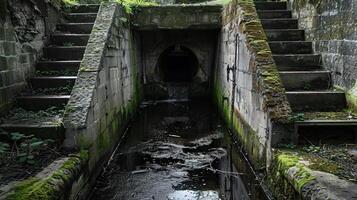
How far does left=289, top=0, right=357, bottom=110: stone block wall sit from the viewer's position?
5.86 metres

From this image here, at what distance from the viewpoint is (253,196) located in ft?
17.0

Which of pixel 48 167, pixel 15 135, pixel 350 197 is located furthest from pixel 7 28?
pixel 350 197

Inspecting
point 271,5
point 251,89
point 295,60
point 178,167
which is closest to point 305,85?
point 295,60

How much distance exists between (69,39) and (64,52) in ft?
1.68

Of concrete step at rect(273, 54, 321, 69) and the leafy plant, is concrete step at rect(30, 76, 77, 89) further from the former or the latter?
the leafy plant

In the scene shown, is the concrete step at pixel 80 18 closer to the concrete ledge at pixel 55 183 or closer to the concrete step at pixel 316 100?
the concrete ledge at pixel 55 183

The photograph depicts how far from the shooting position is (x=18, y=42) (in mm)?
6273

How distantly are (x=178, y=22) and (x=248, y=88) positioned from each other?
4.68 m

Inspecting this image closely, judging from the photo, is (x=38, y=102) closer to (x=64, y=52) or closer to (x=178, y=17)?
(x=64, y=52)

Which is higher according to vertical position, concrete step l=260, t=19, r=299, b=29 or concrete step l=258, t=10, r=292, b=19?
concrete step l=258, t=10, r=292, b=19

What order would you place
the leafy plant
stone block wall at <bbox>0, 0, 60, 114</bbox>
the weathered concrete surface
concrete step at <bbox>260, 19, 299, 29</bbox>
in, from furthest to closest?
the weathered concrete surface → concrete step at <bbox>260, 19, 299, 29</bbox> → stone block wall at <bbox>0, 0, 60, 114</bbox> → the leafy plant

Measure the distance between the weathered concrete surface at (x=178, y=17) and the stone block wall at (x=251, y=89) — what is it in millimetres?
877

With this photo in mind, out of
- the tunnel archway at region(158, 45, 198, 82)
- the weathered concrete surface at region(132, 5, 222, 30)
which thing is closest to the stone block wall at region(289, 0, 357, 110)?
the weathered concrete surface at region(132, 5, 222, 30)

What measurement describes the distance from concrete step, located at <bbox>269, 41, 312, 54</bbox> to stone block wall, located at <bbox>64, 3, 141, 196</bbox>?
3.37m
